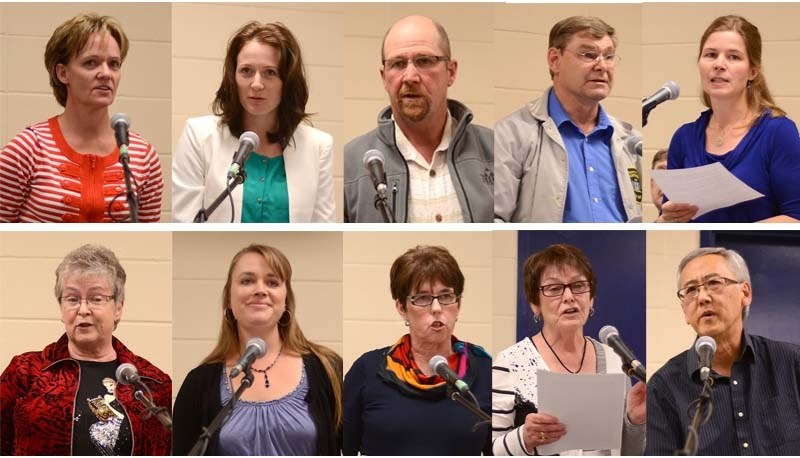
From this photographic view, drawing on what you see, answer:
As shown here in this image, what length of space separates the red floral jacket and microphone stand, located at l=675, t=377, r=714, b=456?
5.25 ft

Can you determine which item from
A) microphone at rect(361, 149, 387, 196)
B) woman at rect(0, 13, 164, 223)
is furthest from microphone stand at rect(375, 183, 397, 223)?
woman at rect(0, 13, 164, 223)

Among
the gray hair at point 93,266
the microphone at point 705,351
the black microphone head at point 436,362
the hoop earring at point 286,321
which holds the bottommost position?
the black microphone head at point 436,362

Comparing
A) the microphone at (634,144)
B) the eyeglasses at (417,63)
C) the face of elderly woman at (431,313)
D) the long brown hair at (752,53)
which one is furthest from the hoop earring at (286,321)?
the long brown hair at (752,53)

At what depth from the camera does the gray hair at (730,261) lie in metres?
4.97

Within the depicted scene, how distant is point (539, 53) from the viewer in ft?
16.1

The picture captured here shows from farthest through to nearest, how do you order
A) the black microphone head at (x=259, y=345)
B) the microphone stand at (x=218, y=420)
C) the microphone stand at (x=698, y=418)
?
the black microphone head at (x=259, y=345)
the microphone stand at (x=218, y=420)
the microphone stand at (x=698, y=418)

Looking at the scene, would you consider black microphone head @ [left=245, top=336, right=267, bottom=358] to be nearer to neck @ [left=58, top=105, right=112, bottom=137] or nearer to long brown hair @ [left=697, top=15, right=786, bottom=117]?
neck @ [left=58, top=105, right=112, bottom=137]

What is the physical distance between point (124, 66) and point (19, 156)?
0.42 meters

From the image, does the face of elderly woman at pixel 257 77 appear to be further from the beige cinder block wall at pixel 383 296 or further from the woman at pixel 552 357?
the woman at pixel 552 357

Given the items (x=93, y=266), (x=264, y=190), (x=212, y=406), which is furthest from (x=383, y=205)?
(x=93, y=266)

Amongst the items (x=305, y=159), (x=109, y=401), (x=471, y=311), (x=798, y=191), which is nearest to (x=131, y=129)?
(x=305, y=159)

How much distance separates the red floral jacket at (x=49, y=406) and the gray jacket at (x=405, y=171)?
0.86 metres

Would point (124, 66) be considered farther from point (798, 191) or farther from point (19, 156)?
point (798, 191)

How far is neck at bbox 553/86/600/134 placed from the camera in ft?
16.2
